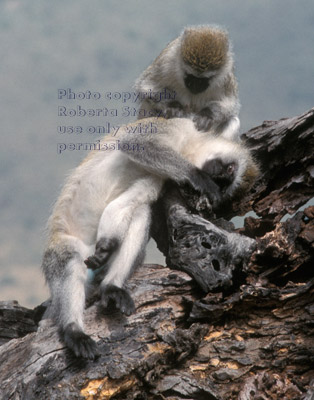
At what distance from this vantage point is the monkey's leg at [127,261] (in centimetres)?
504

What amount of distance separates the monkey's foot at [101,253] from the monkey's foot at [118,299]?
0.27 m

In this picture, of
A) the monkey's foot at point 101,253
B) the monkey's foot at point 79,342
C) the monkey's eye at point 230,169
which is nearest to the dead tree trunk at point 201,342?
the monkey's foot at point 79,342

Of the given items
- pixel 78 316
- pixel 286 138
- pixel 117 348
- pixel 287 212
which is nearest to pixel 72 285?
pixel 78 316

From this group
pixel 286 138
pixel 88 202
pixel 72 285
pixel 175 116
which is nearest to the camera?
pixel 72 285

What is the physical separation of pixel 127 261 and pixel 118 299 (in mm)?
458

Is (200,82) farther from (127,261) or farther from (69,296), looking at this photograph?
(69,296)

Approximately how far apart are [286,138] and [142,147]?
75.5 inches

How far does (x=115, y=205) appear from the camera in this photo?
564 centimetres

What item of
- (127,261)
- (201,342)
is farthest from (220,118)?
(201,342)

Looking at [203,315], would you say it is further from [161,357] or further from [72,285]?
[72,285]

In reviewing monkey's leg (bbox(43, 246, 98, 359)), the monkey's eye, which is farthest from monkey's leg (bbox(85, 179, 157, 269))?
the monkey's eye

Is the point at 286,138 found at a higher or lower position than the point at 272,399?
higher

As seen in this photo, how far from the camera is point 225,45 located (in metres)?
7.12

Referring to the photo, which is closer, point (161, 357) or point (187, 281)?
point (161, 357)
